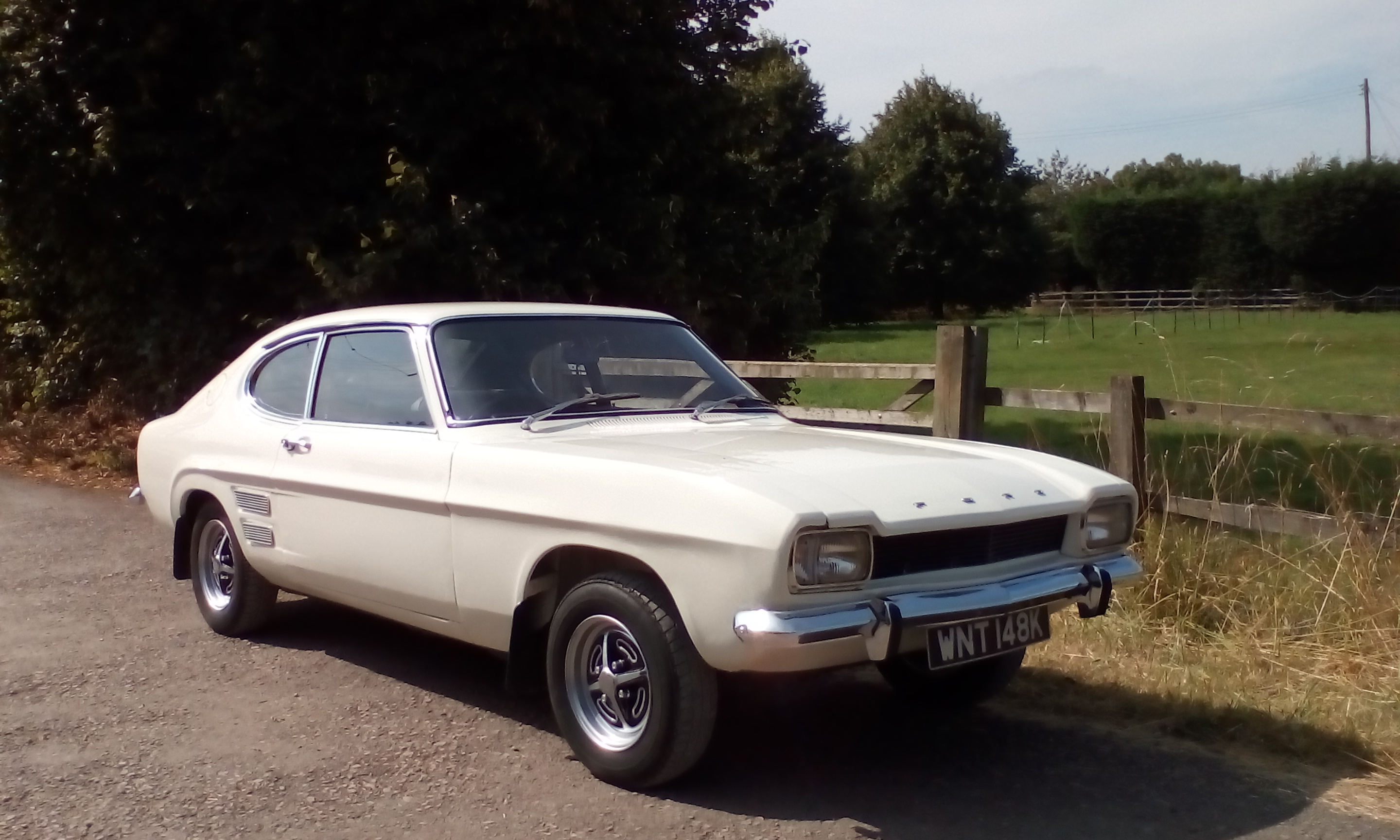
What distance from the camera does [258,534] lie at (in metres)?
5.60

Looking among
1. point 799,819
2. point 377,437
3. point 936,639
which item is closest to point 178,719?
point 377,437

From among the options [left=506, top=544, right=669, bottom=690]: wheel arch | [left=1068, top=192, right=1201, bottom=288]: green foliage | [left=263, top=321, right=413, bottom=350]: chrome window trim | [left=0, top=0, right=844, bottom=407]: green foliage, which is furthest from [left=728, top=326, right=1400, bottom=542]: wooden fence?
[left=1068, top=192, right=1201, bottom=288]: green foliage

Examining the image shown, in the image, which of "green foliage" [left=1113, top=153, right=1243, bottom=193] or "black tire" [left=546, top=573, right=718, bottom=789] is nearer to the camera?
"black tire" [left=546, top=573, right=718, bottom=789]

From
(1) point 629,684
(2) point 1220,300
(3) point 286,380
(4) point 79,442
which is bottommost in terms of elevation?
(4) point 79,442

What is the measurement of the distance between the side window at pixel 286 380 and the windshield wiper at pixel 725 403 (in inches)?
68.5

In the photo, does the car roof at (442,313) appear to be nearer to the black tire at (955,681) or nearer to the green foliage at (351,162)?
the black tire at (955,681)

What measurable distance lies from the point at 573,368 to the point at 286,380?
1528 mm

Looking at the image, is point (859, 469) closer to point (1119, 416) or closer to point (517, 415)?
point (517, 415)

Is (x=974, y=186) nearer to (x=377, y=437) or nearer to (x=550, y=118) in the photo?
(x=550, y=118)

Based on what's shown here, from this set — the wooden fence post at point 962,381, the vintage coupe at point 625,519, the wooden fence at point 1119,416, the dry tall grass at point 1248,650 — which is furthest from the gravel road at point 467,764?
the wooden fence post at point 962,381

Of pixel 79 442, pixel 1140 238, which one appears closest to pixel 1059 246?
pixel 1140 238

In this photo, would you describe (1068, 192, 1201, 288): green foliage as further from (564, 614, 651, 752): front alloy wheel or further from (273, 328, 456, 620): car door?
(564, 614, 651, 752): front alloy wheel

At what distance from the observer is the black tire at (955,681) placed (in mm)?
4898

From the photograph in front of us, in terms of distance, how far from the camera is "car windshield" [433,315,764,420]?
4.88 metres
